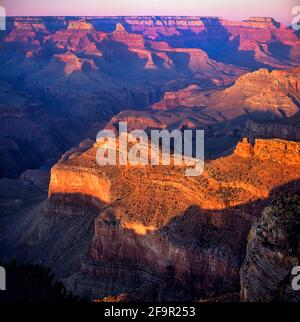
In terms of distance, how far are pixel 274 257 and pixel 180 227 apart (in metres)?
12.1

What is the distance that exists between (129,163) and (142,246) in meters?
Answer: 7.81

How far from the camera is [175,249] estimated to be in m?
27.6

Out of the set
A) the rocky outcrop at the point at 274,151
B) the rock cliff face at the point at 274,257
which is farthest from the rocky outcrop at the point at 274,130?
the rock cliff face at the point at 274,257

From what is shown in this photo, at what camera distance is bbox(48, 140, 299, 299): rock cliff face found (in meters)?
26.9

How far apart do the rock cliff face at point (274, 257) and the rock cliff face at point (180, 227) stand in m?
7.32

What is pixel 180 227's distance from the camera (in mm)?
28766

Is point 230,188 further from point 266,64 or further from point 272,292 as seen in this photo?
point 266,64

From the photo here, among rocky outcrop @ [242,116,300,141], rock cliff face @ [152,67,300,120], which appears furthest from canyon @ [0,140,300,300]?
rock cliff face @ [152,67,300,120]

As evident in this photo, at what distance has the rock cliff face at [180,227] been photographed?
88.2 feet

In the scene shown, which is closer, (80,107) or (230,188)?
(230,188)

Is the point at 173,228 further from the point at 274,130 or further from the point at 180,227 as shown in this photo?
the point at 274,130

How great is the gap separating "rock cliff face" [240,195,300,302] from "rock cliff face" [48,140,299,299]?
732 cm

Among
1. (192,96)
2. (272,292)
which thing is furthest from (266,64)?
(272,292)

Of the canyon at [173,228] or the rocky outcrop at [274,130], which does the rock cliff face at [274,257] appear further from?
the rocky outcrop at [274,130]
